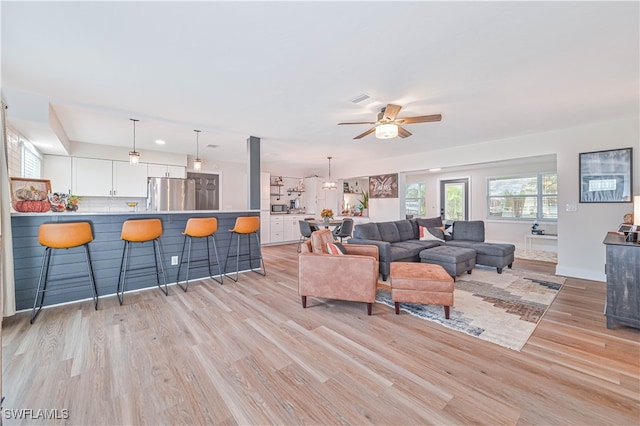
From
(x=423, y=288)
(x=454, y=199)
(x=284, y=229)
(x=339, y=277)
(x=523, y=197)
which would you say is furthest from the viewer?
(x=454, y=199)

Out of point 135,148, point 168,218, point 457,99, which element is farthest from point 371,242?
point 135,148

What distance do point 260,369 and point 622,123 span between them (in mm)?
5809

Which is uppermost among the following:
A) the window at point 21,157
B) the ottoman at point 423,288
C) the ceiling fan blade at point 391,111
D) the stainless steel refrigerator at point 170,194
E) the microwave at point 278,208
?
the ceiling fan blade at point 391,111

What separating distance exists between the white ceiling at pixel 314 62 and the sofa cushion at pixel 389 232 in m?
1.90

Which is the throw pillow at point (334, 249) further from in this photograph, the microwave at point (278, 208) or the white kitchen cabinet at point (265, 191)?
the microwave at point (278, 208)

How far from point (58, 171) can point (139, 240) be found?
3.31 metres

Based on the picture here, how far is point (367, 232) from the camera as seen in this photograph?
14.8ft

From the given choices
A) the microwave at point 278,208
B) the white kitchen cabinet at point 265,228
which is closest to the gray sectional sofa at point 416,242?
the white kitchen cabinet at point 265,228

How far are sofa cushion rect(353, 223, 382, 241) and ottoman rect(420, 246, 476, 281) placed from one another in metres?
0.79

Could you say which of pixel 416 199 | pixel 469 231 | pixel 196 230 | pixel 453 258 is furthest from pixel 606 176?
pixel 196 230

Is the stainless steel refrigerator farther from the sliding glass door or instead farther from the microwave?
the sliding glass door

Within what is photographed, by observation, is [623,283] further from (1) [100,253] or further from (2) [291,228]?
(2) [291,228]

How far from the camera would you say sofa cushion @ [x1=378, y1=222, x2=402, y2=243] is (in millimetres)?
4770

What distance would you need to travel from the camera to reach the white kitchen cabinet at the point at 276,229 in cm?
760
